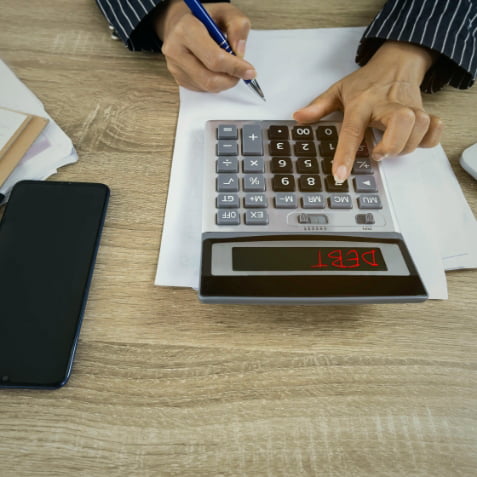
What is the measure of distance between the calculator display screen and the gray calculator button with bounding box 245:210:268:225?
3 cm

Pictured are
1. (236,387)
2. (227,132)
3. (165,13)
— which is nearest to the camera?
(236,387)

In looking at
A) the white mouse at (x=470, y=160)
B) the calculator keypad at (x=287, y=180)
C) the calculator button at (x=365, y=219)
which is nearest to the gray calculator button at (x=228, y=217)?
the calculator keypad at (x=287, y=180)

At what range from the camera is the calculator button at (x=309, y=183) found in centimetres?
36

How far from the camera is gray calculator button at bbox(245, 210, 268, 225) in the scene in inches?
13.2

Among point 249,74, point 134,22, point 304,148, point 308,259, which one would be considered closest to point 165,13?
point 134,22

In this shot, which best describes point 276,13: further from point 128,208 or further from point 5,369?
point 5,369

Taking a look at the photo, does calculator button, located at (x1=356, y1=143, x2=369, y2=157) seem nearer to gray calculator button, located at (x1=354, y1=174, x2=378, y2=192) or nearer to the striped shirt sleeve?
gray calculator button, located at (x1=354, y1=174, x2=378, y2=192)

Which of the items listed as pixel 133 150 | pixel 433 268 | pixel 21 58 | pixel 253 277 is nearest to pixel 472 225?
pixel 433 268

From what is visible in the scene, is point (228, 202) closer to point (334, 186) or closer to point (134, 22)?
point (334, 186)

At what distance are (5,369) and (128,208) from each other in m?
0.16

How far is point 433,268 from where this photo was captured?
0.34m

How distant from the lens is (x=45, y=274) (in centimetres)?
32

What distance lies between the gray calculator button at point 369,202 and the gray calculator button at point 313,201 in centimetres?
3

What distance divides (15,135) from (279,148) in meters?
0.25
